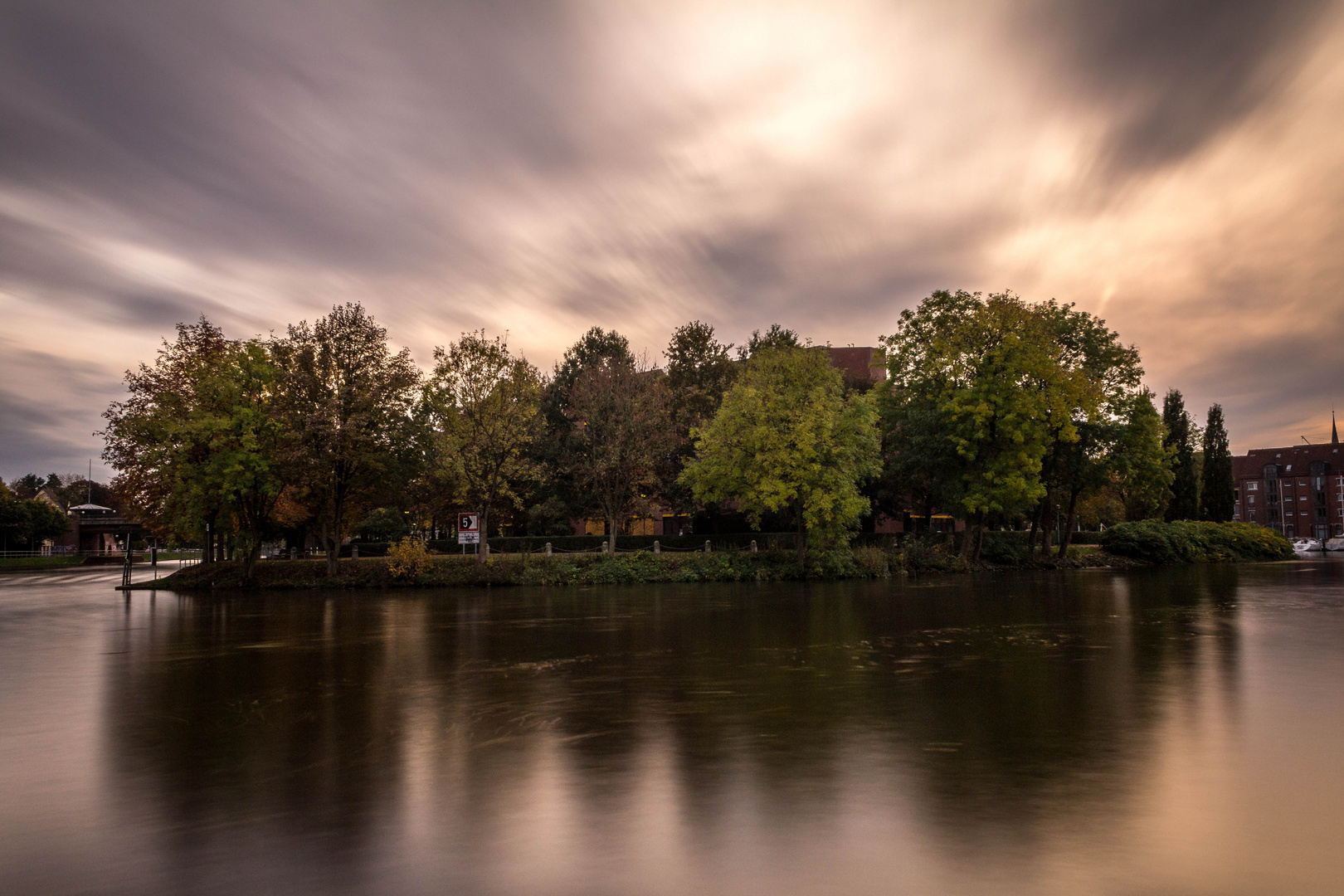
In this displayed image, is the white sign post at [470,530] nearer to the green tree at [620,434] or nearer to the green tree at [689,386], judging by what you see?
the green tree at [620,434]

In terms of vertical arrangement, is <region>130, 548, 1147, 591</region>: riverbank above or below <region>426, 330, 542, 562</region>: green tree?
below

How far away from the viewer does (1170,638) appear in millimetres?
15430

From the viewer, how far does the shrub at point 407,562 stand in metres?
37.8

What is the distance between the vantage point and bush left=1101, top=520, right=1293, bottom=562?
52312 millimetres

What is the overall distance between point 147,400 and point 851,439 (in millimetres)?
35791

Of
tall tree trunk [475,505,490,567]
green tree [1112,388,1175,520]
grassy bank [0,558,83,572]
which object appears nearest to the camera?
tall tree trunk [475,505,490,567]

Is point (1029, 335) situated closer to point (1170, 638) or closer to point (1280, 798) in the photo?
point (1170, 638)

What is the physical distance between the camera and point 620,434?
42.1 m

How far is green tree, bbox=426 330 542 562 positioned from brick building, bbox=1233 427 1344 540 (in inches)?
5426

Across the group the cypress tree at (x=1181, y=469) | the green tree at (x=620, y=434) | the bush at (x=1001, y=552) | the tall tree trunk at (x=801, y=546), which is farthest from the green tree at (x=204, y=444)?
the cypress tree at (x=1181, y=469)

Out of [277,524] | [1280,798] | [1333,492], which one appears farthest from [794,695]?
[1333,492]

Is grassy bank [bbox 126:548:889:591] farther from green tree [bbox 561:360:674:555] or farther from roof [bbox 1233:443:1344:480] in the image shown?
roof [bbox 1233:443:1344:480]

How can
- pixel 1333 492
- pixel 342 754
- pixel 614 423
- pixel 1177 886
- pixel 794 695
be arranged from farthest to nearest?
pixel 1333 492 < pixel 614 423 < pixel 794 695 < pixel 342 754 < pixel 1177 886

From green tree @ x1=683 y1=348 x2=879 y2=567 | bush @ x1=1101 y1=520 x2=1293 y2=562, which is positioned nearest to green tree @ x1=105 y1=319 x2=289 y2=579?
green tree @ x1=683 y1=348 x2=879 y2=567
